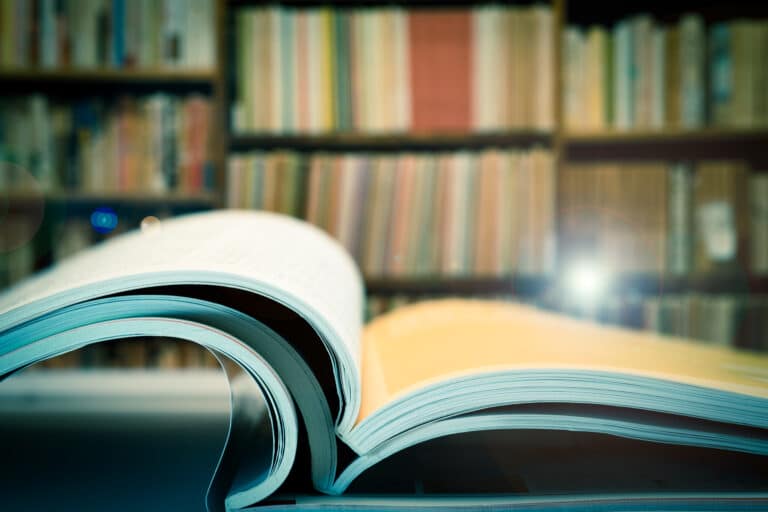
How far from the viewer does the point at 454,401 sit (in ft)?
0.91

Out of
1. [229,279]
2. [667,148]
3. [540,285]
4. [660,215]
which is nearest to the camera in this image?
[229,279]

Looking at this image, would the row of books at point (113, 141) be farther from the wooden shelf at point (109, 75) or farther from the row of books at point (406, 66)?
the row of books at point (406, 66)

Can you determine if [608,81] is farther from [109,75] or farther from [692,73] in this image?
[109,75]

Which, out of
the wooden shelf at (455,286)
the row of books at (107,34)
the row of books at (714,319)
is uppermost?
the row of books at (107,34)

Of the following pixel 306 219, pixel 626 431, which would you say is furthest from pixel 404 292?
pixel 626 431

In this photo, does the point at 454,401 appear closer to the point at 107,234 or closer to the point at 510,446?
the point at 510,446

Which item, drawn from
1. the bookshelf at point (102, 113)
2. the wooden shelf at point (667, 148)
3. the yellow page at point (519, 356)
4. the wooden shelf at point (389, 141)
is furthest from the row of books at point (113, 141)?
the wooden shelf at point (667, 148)

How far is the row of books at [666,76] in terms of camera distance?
3.90ft

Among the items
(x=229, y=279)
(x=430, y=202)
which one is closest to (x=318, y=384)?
(x=229, y=279)

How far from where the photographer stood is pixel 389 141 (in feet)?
4.12

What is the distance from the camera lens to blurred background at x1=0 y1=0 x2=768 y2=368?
1.19 m

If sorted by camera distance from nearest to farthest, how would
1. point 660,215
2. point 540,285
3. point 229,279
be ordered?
point 229,279 → point 660,215 → point 540,285

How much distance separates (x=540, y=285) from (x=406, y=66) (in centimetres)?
64

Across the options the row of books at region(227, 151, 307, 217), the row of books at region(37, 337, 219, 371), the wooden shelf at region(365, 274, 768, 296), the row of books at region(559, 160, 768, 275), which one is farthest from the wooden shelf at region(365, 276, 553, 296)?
the row of books at region(37, 337, 219, 371)
